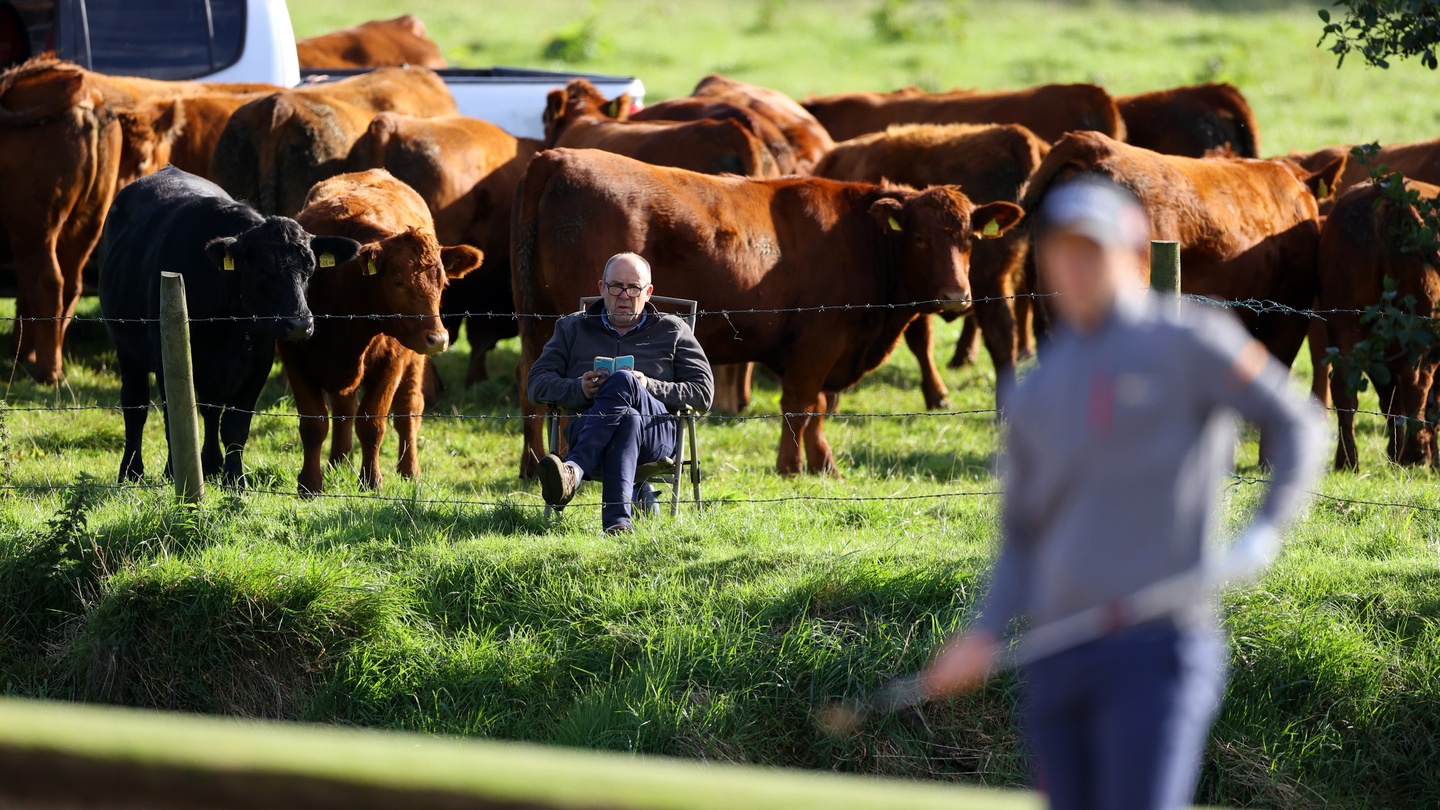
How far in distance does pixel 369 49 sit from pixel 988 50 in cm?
1219

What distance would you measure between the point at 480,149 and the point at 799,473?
12.4 ft

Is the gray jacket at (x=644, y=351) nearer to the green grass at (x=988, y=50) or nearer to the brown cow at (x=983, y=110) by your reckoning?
the brown cow at (x=983, y=110)

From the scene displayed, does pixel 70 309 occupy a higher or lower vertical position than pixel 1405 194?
lower

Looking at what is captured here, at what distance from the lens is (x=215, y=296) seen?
7.25 metres

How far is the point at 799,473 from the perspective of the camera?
8.23m

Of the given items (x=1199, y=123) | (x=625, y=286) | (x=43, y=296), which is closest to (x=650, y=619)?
(x=625, y=286)

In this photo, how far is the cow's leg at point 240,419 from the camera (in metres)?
7.29

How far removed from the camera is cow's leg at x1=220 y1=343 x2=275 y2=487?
7285 mm

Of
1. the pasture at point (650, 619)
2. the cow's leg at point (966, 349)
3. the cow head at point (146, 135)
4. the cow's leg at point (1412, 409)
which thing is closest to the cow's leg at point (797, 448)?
the pasture at point (650, 619)

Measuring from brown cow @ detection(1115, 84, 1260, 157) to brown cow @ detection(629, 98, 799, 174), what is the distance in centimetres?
316

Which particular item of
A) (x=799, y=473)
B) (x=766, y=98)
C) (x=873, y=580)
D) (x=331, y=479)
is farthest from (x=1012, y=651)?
(x=766, y=98)

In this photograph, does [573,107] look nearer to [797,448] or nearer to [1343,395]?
[797,448]

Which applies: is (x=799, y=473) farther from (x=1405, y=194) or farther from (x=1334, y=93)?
(x=1334, y=93)

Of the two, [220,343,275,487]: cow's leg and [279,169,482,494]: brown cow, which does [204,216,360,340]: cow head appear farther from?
[220,343,275,487]: cow's leg
